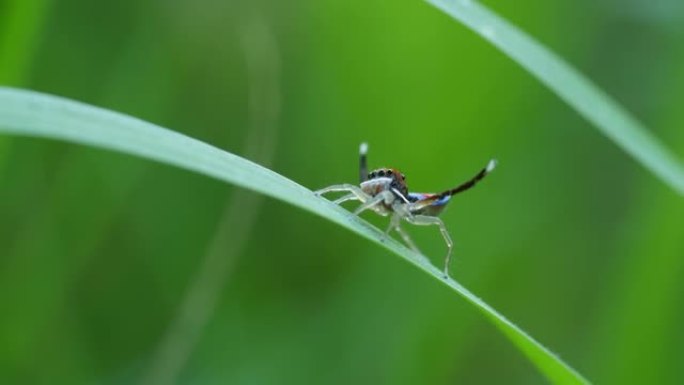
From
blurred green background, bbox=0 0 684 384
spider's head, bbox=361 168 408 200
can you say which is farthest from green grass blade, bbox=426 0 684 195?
blurred green background, bbox=0 0 684 384

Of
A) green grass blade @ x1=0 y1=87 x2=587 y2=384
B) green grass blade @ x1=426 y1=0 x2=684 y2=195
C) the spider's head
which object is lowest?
green grass blade @ x1=0 y1=87 x2=587 y2=384

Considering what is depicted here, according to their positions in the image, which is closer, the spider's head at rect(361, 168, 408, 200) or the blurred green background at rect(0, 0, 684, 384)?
the spider's head at rect(361, 168, 408, 200)

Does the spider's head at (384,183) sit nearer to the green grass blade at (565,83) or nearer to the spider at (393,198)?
the spider at (393,198)

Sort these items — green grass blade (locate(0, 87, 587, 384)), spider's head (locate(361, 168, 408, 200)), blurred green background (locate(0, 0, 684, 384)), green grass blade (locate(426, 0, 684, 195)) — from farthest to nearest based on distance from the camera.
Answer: blurred green background (locate(0, 0, 684, 384))
spider's head (locate(361, 168, 408, 200))
green grass blade (locate(426, 0, 684, 195))
green grass blade (locate(0, 87, 587, 384))

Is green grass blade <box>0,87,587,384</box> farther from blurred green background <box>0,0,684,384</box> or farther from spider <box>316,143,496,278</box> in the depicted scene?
blurred green background <box>0,0,684,384</box>

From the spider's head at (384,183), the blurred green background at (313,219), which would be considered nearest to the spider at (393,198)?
the spider's head at (384,183)

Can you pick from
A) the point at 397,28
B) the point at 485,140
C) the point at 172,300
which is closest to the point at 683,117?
the point at 485,140
